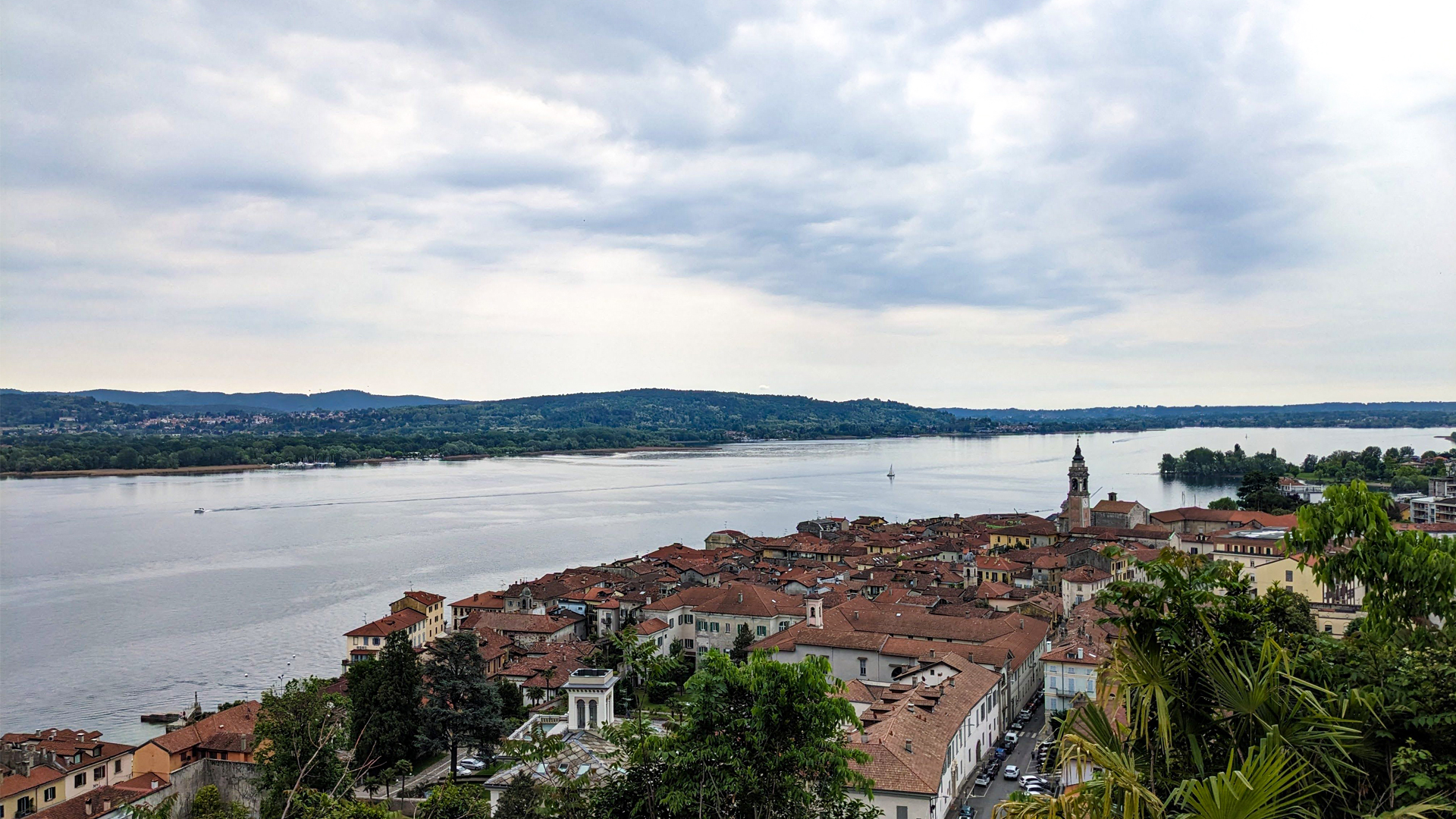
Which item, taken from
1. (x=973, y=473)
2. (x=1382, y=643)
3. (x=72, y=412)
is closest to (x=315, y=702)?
(x=1382, y=643)

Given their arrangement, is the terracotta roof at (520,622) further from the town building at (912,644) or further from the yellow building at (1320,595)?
the yellow building at (1320,595)

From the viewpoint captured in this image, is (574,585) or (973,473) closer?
(574,585)

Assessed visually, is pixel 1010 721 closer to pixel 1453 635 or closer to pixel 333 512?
pixel 1453 635

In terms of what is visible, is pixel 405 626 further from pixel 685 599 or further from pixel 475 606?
pixel 685 599

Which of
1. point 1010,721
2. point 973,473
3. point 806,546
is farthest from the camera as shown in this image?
point 973,473

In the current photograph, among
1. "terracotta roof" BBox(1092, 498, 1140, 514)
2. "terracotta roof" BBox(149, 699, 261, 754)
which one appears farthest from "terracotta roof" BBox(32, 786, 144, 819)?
"terracotta roof" BBox(1092, 498, 1140, 514)

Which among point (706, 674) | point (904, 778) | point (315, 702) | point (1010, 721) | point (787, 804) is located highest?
point (706, 674)

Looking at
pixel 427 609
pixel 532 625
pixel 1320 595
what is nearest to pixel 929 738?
pixel 1320 595
